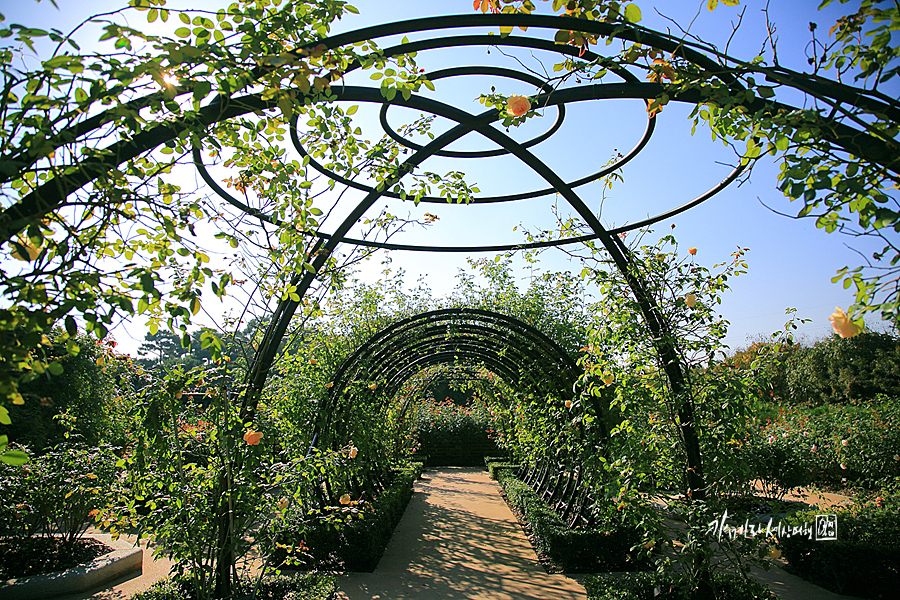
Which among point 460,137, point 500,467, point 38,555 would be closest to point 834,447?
point 500,467

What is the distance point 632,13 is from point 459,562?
19.1ft

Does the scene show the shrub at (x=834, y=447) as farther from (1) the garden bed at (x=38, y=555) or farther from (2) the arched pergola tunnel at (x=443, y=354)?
(1) the garden bed at (x=38, y=555)

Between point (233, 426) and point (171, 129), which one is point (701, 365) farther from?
point (171, 129)

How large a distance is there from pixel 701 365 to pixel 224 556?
3317 millimetres

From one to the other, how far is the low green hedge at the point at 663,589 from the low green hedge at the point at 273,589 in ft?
6.79

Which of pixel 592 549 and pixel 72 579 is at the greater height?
pixel 592 549

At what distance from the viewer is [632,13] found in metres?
1.85

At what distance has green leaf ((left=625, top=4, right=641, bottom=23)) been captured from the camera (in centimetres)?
183

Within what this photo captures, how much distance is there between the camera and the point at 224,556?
303cm

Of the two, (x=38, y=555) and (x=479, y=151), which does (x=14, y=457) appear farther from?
(x=38, y=555)

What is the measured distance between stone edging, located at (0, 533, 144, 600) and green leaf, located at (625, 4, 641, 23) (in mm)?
6300

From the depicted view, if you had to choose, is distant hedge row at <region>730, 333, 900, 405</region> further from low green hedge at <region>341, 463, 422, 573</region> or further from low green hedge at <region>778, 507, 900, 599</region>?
low green hedge at <region>341, 463, 422, 573</region>

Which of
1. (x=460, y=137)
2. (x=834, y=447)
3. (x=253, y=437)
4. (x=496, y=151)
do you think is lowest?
(x=253, y=437)

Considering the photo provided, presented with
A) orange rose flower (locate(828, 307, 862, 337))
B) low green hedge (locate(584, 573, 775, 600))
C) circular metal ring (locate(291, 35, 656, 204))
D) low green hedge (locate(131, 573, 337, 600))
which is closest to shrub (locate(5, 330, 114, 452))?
low green hedge (locate(131, 573, 337, 600))
